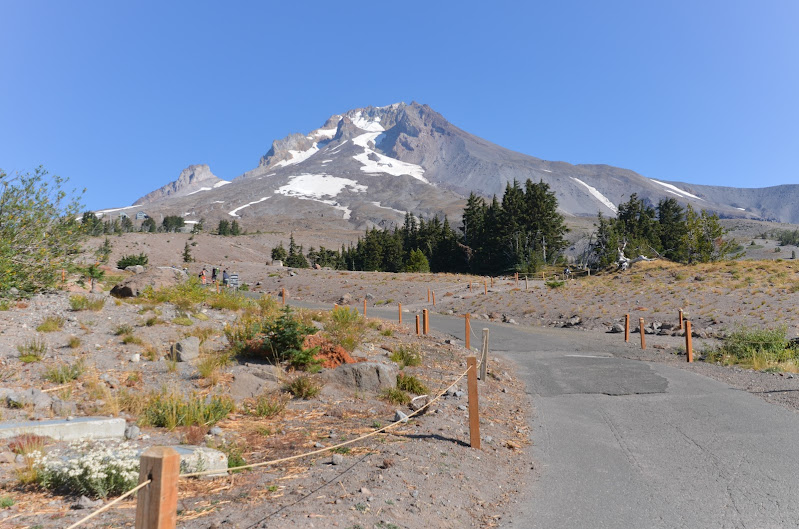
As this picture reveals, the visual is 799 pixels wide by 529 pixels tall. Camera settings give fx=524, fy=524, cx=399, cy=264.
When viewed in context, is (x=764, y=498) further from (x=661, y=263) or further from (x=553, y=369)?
(x=661, y=263)

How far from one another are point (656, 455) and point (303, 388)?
17.1 feet

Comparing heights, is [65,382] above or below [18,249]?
below

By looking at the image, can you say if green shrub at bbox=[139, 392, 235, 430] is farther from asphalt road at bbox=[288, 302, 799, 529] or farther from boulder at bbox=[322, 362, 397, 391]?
asphalt road at bbox=[288, 302, 799, 529]

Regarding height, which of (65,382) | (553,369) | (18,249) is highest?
(18,249)

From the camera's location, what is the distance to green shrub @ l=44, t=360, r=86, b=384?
7973mm

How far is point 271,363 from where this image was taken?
10.1 m

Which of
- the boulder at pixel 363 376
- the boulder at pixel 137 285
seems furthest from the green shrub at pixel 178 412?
the boulder at pixel 137 285

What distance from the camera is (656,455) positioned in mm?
6609

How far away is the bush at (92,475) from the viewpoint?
434cm

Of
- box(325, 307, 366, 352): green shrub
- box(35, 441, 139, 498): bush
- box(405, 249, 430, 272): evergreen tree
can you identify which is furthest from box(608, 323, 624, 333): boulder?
box(405, 249, 430, 272): evergreen tree

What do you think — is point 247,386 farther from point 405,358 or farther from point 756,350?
point 756,350

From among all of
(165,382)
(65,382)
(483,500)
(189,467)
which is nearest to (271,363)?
(165,382)

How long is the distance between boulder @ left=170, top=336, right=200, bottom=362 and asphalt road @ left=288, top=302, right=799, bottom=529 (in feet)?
20.6

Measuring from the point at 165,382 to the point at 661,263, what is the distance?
4300cm
